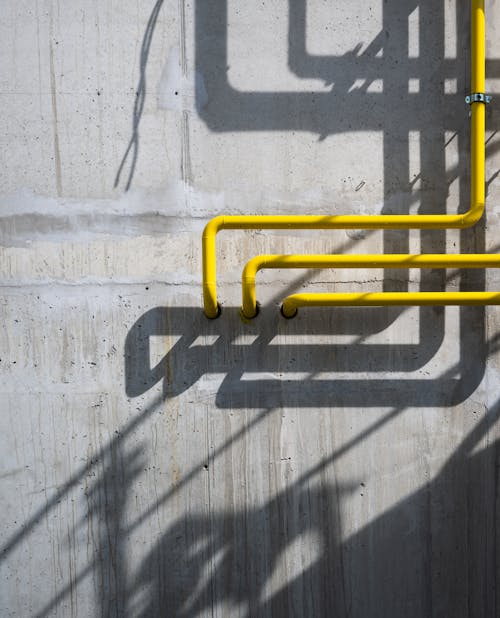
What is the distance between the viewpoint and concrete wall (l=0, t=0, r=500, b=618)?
3.20 metres

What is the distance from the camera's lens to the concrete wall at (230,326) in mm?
3197

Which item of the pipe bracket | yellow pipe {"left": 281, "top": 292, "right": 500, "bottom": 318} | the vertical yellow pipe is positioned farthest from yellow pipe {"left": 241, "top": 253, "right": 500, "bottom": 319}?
the pipe bracket

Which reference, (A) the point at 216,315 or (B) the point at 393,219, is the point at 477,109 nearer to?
(B) the point at 393,219

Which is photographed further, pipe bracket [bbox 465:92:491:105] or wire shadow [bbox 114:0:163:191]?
wire shadow [bbox 114:0:163:191]

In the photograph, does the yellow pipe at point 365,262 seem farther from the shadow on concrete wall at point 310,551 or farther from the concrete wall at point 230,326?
the shadow on concrete wall at point 310,551

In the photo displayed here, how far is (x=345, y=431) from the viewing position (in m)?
3.28

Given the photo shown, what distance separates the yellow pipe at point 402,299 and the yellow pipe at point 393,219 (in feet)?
1.15

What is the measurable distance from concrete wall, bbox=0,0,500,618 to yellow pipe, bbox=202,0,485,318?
178mm

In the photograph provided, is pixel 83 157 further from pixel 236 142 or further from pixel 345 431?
pixel 345 431

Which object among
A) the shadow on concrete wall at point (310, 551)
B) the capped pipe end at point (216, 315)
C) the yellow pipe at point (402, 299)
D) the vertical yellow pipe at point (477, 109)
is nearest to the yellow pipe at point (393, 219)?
the vertical yellow pipe at point (477, 109)

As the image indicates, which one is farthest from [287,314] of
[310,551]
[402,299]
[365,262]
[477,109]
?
[477,109]

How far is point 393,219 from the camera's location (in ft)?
9.98

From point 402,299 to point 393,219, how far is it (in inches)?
16.3

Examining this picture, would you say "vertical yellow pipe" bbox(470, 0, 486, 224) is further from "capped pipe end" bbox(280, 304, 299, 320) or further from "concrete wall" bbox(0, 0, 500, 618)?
"capped pipe end" bbox(280, 304, 299, 320)
